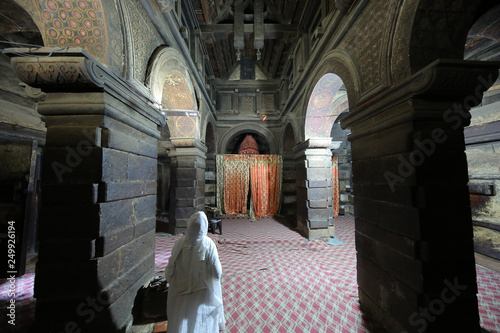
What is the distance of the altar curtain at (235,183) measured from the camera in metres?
7.02

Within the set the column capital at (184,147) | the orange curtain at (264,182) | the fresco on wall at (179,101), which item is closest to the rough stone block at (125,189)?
the fresco on wall at (179,101)

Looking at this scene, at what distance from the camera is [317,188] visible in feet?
15.2

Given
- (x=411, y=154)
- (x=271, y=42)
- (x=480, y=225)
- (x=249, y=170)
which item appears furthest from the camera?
(x=249, y=170)

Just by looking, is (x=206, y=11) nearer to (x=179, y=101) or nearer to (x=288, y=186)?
(x=179, y=101)

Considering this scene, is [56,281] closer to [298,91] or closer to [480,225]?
[298,91]

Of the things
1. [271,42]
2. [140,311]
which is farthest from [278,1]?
[140,311]

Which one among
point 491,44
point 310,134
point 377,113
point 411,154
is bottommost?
point 411,154

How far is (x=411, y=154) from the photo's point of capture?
1.63 m

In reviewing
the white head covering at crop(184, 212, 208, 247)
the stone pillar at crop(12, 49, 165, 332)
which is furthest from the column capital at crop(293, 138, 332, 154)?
the stone pillar at crop(12, 49, 165, 332)

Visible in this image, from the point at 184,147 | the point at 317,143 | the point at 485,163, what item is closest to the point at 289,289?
the point at 317,143

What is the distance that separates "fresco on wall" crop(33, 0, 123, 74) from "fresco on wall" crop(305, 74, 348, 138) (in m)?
3.28

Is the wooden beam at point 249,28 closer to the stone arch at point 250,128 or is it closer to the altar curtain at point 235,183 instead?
the stone arch at point 250,128

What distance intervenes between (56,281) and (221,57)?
721 centimetres

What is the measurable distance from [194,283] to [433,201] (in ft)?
6.99
